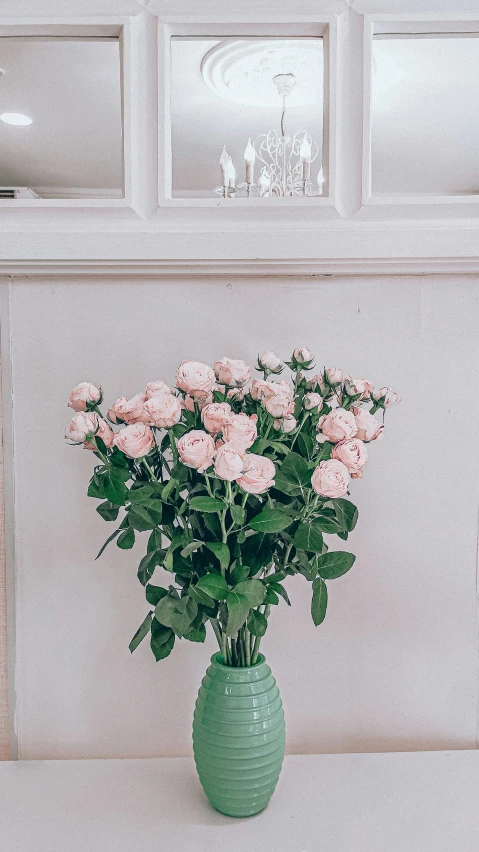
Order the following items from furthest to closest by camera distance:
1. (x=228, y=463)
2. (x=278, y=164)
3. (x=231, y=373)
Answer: (x=278, y=164) < (x=231, y=373) < (x=228, y=463)

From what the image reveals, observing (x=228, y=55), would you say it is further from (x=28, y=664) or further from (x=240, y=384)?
(x=28, y=664)

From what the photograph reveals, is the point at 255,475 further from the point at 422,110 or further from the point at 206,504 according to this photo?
the point at 422,110

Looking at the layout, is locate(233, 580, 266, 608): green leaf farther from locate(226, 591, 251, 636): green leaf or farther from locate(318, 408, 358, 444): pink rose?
locate(318, 408, 358, 444): pink rose

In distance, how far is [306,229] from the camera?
0.87m

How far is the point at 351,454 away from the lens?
63 cm

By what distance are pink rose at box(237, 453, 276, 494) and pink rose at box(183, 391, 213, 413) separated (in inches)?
3.9

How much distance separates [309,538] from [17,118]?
791mm

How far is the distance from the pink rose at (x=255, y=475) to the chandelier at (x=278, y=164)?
0.49 m

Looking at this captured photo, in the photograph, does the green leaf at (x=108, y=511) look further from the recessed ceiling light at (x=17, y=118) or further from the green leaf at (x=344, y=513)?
the recessed ceiling light at (x=17, y=118)

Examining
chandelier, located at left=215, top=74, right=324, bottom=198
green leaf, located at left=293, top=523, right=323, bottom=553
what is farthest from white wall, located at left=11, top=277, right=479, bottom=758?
green leaf, located at left=293, top=523, right=323, bottom=553

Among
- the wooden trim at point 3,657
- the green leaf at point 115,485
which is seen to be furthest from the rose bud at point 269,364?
the wooden trim at point 3,657

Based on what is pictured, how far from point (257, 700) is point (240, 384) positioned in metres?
0.38

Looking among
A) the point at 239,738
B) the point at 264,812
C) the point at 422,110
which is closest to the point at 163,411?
the point at 239,738

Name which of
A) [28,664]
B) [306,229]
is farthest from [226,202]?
[28,664]
